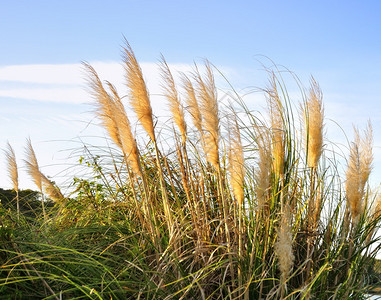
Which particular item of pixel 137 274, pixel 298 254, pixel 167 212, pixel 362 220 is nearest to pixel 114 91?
pixel 167 212

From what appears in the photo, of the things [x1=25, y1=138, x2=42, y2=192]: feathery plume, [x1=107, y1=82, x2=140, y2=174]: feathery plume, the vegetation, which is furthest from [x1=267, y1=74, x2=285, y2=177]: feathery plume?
[x1=25, y1=138, x2=42, y2=192]: feathery plume

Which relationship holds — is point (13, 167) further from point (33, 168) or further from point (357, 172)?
point (357, 172)

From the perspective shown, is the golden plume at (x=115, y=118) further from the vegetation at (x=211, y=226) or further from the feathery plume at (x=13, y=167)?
the feathery plume at (x=13, y=167)

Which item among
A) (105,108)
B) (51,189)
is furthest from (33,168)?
(105,108)

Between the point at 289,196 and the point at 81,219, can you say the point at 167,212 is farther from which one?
the point at 81,219

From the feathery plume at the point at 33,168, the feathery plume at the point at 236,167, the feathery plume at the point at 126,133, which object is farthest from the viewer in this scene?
the feathery plume at the point at 33,168

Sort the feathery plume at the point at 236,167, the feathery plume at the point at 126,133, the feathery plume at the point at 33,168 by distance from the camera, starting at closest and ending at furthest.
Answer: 1. the feathery plume at the point at 236,167
2. the feathery plume at the point at 126,133
3. the feathery plume at the point at 33,168

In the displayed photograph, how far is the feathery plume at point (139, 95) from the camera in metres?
Answer: 3.25

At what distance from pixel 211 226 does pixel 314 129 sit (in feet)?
3.89

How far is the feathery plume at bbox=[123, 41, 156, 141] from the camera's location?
10.7 ft

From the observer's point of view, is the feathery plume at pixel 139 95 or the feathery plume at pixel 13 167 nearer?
the feathery plume at pixel 139 95

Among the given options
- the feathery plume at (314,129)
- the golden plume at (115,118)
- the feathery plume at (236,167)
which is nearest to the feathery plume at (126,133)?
the golden plume at (115,118)

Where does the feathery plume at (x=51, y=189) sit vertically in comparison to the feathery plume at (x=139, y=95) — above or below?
below

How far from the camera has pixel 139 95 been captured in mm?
3266
